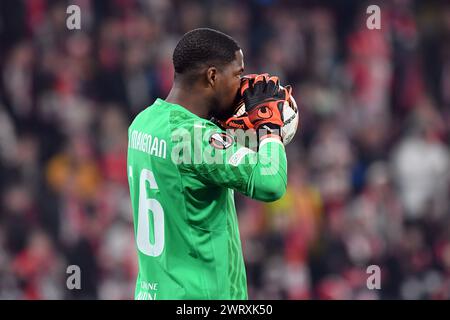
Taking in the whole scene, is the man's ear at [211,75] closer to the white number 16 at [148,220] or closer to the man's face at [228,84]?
the man's face at [228,84]

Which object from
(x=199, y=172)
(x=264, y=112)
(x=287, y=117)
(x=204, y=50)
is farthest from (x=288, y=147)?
(x=199, y=172)

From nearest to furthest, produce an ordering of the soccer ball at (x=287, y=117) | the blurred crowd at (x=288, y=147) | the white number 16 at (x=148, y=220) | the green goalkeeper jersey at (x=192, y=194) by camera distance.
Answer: the green goalkeeper jersey at (x=192, y=194) < the white number 16 at (x=148, y=220) < the soccer ball at (x=287, y=117) < the blurred crowd at (x=288, y=147)

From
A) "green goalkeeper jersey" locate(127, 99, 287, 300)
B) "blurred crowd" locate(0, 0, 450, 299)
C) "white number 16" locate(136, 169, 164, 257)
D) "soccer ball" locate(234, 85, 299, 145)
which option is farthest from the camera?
"blurred crowd" locate(0, 0, 450, 299)

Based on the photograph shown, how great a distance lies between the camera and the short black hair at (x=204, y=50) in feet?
12.0

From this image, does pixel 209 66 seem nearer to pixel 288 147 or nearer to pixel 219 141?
pixel 219 141

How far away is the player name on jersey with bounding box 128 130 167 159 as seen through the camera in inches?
141

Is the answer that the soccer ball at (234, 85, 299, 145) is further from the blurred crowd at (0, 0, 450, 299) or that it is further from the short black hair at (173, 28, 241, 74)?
the blurred crowd at (0, 0, 450, 299)

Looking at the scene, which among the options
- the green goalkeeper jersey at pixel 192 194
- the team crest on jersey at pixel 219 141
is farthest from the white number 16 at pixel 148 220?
the team crest on jersey at pixel 219 141

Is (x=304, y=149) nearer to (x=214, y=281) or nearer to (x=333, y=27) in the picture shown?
(x=333, y=27)

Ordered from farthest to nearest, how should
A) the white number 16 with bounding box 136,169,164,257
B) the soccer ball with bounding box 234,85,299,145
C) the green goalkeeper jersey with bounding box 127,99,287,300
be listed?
the soccer ball with bounding box 234,85,299,145, the white number 16 with bounding box 136,169,164,257, the green goalkeeper jersey with bounding box 127,99,287,300

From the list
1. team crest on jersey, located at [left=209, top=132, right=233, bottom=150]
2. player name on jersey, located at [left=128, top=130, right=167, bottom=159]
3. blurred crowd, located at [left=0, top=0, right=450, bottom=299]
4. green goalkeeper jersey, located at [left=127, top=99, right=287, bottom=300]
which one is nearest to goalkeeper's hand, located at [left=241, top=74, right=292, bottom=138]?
green goalkeeper jersey, located at [left=127, top=99, right=287, bottom=300]

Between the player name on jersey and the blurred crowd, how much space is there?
4.89m

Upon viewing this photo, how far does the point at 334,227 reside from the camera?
29.2ft
